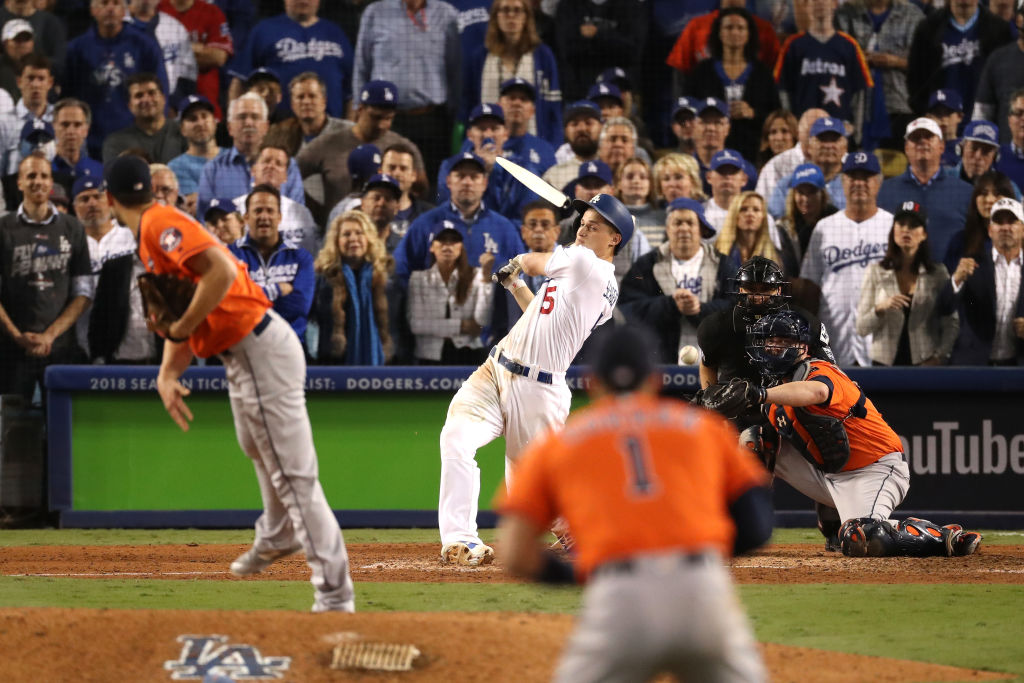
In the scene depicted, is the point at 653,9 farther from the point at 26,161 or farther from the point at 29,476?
the point at 29,476

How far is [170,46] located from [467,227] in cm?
348

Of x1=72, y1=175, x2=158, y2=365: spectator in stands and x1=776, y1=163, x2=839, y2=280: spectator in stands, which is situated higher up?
x1=776, y1=163, x2=839, y2=280: spectator in stands

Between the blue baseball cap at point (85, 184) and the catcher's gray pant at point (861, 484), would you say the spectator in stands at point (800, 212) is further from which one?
the blue baseball cap at point (85, 184)

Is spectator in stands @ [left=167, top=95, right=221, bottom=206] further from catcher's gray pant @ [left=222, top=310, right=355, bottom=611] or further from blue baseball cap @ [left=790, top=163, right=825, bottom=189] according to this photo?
catcher's gray pant @ [left=222, top=310, right=355, bottom=611]

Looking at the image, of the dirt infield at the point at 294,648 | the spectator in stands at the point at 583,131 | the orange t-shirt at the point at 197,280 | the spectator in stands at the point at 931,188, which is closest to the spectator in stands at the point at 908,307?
the spectator in stands at the point at 931,188

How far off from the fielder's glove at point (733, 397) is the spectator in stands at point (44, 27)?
636cm

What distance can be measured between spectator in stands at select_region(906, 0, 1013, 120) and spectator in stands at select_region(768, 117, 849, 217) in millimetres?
1392

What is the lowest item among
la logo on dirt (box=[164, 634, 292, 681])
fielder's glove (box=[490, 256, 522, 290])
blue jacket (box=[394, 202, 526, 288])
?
la logo on dirt (box=[164, 634, 292, 681])

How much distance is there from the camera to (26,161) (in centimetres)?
935

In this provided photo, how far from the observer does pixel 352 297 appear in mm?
9117

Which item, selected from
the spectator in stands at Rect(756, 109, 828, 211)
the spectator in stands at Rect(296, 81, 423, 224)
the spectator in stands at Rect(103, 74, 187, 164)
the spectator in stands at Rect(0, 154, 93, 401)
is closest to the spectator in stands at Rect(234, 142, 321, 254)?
the spectator in stands at Rect(296, 81, 423, 224)

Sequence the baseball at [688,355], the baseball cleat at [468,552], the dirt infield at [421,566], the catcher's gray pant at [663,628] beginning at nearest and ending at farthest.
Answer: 1. the catcher's gray pant at [663,628]
2. the dirt infield at [421,566]
3. the baseball cleat at [468,552]
4. the baseball at [688,355]

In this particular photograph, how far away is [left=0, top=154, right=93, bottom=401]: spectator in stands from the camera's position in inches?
362

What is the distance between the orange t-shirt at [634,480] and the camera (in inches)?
115
